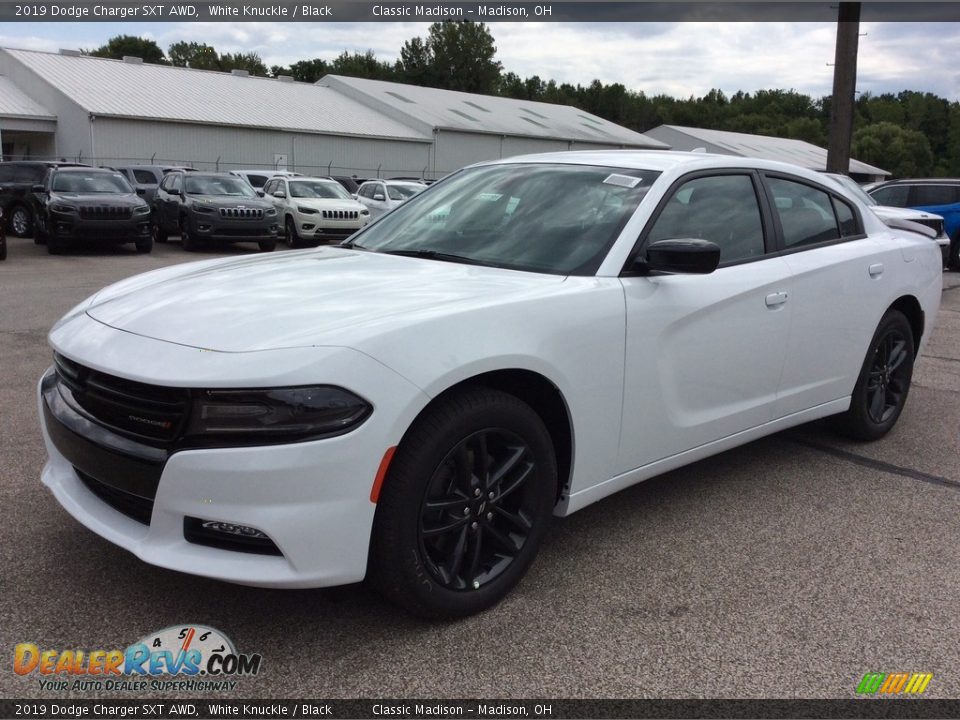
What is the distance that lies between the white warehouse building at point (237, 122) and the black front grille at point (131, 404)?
1206 inches

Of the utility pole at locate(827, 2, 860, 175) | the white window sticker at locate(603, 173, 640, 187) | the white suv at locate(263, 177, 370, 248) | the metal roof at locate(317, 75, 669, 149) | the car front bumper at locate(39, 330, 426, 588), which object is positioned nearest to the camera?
the car front bumper at locate(39, 330, 426, 588)

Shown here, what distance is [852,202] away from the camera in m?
4.78

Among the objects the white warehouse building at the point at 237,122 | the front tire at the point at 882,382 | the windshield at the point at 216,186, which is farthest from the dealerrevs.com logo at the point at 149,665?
the white warehouse building at the point at 237,122

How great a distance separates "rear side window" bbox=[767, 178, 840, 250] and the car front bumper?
251 cm

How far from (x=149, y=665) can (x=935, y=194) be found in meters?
18.2

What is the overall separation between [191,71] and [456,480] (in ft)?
132

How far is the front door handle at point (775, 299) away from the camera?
12.6 ft

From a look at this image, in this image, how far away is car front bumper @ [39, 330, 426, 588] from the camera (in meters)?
2.38

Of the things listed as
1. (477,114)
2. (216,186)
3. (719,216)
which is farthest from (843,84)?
(477,114)

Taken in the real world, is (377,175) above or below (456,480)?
above

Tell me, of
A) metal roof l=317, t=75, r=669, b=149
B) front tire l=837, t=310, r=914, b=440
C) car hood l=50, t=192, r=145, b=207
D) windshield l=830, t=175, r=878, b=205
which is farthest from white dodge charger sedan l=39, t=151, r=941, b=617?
metal roof l=317, t=75, r=669, b=149

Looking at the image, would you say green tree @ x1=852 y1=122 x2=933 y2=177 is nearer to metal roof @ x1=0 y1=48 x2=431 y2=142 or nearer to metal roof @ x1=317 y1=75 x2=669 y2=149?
metal roof @ x1=317 y1=75 x2=669 y2=149

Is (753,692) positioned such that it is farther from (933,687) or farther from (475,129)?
(475,129)

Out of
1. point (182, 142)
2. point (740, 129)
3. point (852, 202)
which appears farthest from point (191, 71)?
point (740, 129)
